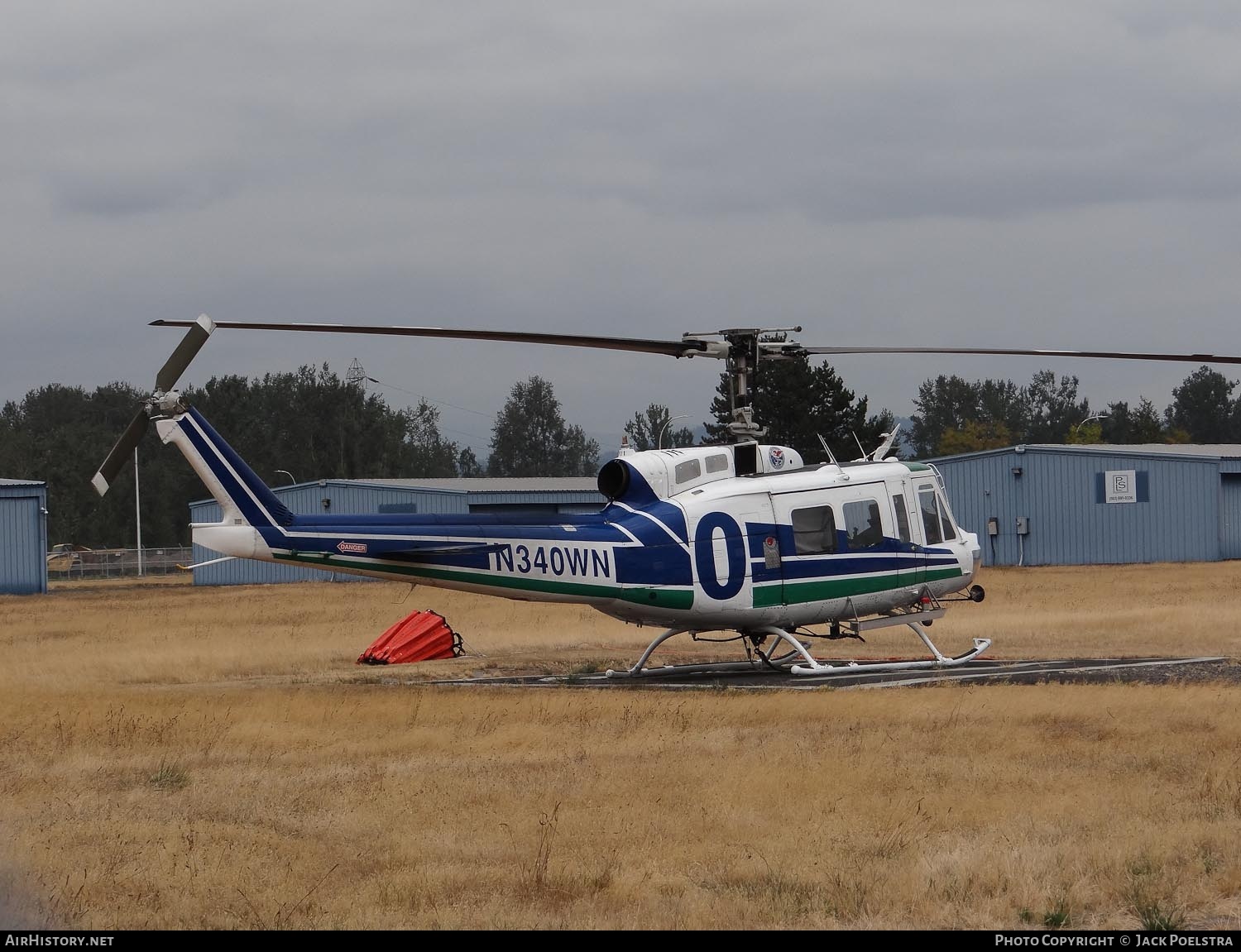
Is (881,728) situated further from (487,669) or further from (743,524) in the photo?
(487,669)

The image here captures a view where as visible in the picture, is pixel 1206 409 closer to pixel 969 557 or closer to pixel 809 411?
pixel 809 411

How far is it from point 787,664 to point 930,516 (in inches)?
114

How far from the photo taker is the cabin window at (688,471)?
62.2 feet

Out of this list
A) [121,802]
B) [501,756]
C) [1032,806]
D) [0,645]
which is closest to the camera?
[1032,806]

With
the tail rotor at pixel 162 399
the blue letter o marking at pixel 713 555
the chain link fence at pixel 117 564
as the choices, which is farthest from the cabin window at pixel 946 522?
the chain link fence at pixel 117 564

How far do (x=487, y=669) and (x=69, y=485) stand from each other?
321 feet

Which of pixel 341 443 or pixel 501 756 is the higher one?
pixel 341 443

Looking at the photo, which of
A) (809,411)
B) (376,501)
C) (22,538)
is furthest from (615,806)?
(809,411)

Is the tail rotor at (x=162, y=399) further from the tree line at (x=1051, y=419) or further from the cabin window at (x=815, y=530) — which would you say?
the tree line at (x=1051, y=419)

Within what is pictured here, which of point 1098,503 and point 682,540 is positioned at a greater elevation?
point 1098,503

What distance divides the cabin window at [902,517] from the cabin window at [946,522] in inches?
30.7

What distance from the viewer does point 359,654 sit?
Result: 25.0 m

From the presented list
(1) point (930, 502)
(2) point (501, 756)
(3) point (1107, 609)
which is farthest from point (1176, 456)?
(2) point (501, 756)

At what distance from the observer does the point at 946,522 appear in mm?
20703
